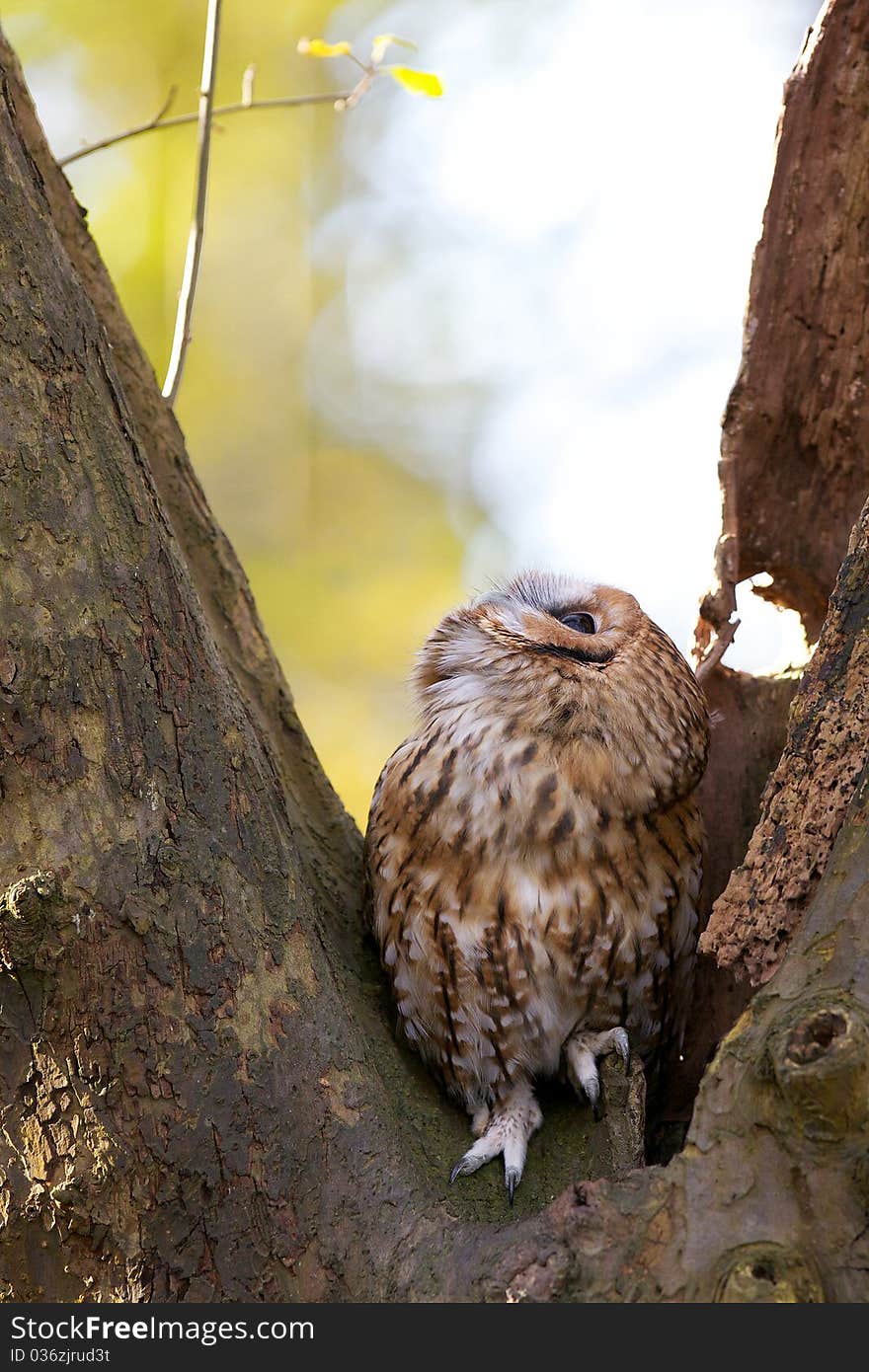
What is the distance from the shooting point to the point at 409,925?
2018 millimetres

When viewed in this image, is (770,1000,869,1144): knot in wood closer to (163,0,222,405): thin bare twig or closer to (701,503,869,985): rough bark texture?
(701,503,869,985): rough bark texture

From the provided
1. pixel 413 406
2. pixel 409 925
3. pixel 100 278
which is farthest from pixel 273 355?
pixel 409 925

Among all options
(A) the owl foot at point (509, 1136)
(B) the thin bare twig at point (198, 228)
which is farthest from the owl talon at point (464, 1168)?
(B) the thin bare twig at point (198, 228)

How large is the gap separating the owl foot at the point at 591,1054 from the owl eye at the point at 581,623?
69 centimetres

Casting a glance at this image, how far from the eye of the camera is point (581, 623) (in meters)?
2.22

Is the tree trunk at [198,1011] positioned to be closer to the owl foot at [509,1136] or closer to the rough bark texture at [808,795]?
the rough bark texture at [808,795]

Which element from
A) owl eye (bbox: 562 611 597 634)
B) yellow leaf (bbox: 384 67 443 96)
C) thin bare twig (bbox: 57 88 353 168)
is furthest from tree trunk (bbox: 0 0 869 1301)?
yellow leaf (bbox: 384 67 443 96)

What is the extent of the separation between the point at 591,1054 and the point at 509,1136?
179 mm

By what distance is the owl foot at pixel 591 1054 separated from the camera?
188 cm

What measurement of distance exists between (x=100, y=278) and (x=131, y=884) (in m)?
1.21

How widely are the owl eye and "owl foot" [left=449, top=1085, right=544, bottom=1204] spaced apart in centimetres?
78

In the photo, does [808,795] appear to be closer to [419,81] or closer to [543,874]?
[543,874]

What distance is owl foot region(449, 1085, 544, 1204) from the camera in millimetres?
1812

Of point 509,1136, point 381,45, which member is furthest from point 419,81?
point 509,1136
